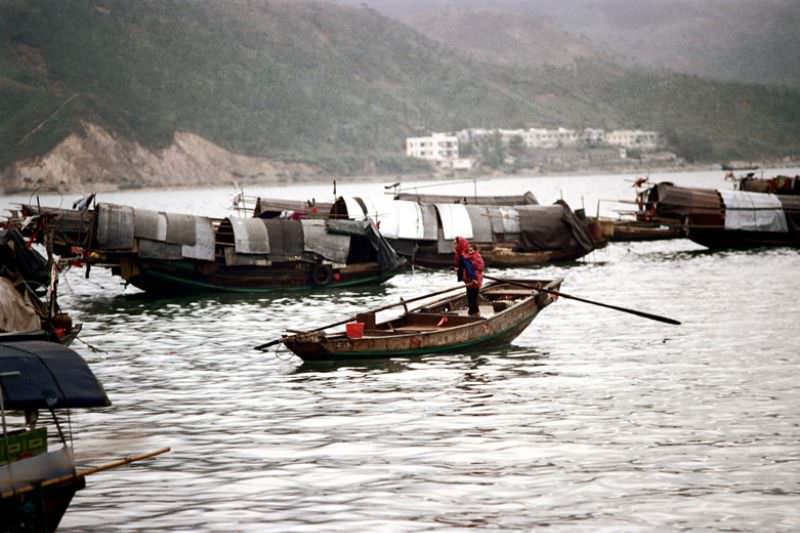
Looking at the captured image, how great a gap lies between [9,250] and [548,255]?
23960 mm

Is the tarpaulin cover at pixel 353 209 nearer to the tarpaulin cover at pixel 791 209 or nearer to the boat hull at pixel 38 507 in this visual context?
the tarpaulin cover at pixel 791 209

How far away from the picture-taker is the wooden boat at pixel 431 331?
23703mm

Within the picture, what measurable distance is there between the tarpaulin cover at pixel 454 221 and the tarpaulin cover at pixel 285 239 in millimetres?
8636

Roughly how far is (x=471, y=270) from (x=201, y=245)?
14712 mm

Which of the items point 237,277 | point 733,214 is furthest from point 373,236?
point 733,214

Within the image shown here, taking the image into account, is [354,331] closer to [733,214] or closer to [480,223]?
[480,223]

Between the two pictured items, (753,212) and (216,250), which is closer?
(216,250)

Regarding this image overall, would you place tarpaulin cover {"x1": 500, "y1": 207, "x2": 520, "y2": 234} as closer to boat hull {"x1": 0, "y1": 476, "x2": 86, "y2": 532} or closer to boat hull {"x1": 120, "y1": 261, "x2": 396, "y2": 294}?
boat hull {"x1": 120, "y1": 261, "x2": 396, "y2": 294}

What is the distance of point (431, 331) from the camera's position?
24781 mm

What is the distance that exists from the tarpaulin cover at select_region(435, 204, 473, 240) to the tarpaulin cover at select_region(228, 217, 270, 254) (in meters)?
9.92

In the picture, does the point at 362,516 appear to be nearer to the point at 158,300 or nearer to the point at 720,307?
the point at 720,307

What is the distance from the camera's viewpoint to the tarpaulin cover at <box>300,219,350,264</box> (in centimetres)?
4025

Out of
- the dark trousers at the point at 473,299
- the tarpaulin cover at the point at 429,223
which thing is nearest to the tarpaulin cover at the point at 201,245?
the tarpaulin cover at the point at 429,223

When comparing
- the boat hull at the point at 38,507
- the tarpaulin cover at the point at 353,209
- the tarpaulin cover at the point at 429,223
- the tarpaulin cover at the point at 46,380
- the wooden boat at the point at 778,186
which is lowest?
the boat hull at the point at 38,507
